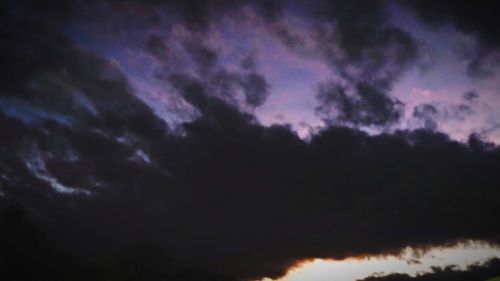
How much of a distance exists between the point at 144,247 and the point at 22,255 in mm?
28130

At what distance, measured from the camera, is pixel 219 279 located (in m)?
140

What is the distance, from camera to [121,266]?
9112 centimetres

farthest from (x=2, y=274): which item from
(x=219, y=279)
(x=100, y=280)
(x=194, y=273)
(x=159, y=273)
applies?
(x=219, y=279)

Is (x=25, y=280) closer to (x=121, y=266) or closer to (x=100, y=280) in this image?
(x=100, y=280)

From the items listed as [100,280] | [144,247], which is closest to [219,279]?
[144,247]

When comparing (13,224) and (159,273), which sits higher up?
(13,224)

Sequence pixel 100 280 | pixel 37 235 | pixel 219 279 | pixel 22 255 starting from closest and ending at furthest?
pixel 22 255, pixel 37 235, pixel 100 280, pixel 219 279

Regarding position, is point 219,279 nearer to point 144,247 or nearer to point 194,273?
point 194,273

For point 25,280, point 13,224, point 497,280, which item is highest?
point 13,224

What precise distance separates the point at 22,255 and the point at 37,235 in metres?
5.47

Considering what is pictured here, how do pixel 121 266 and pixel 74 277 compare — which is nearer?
pixel 74 277

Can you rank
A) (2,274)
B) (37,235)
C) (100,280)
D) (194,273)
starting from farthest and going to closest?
(194,273) < (100,280) < (37,235) < (2,274)

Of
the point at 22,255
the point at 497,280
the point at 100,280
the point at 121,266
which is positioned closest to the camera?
the point at 497,280

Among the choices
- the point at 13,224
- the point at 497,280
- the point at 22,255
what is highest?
the point at 13,224
